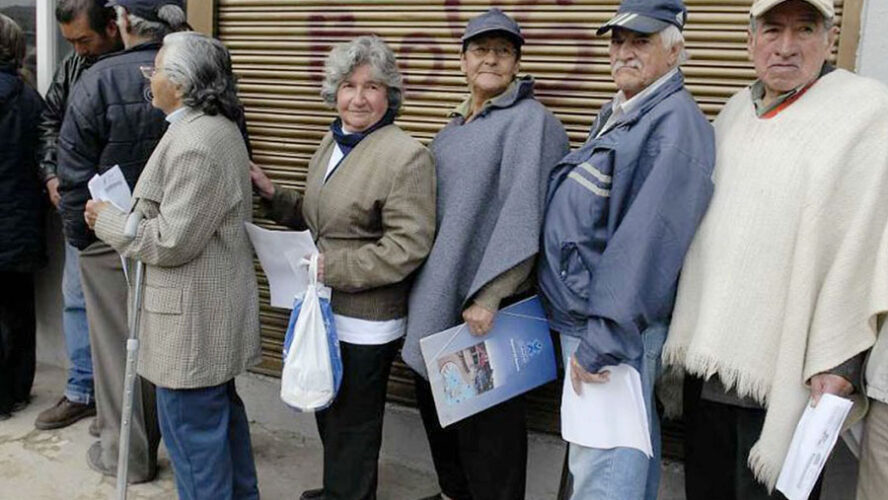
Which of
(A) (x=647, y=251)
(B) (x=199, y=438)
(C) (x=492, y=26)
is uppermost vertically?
(C) (x=492, y=26)

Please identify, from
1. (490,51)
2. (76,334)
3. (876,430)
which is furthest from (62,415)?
(876,430)

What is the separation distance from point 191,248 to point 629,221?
1452 mm

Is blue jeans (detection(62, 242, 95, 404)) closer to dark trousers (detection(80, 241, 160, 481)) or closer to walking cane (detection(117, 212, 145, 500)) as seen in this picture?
dark trousers (detection(80, 241, 160, 481))

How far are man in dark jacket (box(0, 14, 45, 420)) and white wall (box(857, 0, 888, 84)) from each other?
3.79 m

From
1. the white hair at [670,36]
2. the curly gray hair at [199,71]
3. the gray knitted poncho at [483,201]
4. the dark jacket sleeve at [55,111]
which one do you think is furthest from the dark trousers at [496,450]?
the dark jacket sleeve at [55,111]

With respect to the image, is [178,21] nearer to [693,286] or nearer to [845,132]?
[693,286]

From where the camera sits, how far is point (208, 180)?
2.65 metres

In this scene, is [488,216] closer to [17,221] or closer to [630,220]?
[630,220]

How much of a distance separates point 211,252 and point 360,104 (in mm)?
735

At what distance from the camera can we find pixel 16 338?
4.12 meters

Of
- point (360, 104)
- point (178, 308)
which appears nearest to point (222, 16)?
point (360, 104)

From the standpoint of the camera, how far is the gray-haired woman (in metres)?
2.67

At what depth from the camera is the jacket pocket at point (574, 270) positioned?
2346 mm

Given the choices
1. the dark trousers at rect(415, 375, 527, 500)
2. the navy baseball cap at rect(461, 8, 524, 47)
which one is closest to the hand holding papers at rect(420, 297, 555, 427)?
the dark trousers at rect(415, 375, 527, 500)
